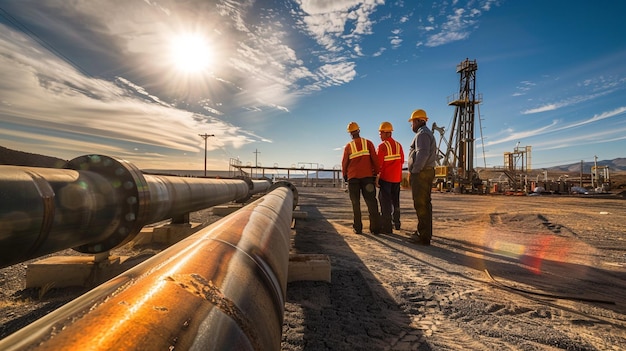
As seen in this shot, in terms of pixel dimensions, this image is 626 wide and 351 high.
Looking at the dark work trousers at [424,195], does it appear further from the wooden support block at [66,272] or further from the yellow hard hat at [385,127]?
the wooden support block at [66,272]

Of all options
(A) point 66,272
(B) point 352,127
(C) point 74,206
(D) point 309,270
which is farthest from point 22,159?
(D) point 309,270

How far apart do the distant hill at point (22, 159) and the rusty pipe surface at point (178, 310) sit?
21.6m

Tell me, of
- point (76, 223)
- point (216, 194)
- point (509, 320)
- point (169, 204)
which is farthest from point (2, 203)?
point (216, 194)

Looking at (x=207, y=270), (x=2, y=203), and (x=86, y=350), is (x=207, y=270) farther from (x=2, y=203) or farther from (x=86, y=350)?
(x=2, y=203)

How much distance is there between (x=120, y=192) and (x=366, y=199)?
158 inches

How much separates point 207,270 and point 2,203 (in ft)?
3.82

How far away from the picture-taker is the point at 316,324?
2.03m

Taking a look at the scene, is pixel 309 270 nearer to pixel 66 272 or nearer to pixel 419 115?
pixel 66 272

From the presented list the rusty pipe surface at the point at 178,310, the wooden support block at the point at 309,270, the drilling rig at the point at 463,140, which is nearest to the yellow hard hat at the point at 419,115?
the wooden support block at the point at 309,270

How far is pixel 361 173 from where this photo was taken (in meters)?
5.33

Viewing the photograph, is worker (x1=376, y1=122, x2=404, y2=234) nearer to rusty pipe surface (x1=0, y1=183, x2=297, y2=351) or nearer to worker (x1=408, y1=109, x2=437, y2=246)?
worker (x1=408, y1=109, x2=437, y2=246)

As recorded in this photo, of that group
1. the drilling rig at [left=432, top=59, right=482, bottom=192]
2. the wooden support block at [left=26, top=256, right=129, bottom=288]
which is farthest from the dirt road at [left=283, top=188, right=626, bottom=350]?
the drilling rig at [left=432, top=59, right=482, bottom=192]

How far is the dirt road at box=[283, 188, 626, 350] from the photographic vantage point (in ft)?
6.12

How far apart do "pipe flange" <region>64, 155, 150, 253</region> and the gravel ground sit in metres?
0.83
